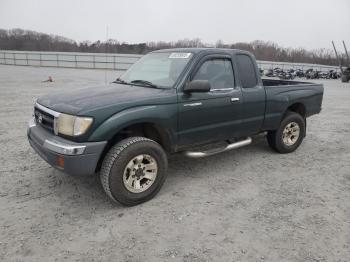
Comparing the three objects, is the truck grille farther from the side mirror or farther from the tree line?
the tree line

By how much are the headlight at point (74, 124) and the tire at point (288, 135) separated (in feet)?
11.4

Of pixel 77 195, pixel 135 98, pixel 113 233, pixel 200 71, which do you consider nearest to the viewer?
pixel 113 233

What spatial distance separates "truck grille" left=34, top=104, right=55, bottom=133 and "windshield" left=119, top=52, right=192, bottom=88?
131 centimetres

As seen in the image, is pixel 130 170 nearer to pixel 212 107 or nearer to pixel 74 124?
pixel 74 124

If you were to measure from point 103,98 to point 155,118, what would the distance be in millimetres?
646

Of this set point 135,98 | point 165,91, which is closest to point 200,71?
point 165,91

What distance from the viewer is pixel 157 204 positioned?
374 centimetres

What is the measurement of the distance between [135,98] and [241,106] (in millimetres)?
1777

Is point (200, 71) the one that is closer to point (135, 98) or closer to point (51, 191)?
point (135, 98)

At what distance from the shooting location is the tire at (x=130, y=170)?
344 centimetres

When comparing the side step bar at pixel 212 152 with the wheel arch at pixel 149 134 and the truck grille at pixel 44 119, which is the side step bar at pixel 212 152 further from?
the truck grille at pixel 44 119

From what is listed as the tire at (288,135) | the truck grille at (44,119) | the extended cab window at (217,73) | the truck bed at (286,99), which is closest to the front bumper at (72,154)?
the truck grille at (44,119)

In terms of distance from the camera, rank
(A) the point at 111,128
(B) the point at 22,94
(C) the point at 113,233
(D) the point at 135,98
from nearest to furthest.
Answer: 1. (C) the point at 113,233
2. (A) the point at 111,128
3. (D) the point at 135,98
4. (B) the point at 22,94

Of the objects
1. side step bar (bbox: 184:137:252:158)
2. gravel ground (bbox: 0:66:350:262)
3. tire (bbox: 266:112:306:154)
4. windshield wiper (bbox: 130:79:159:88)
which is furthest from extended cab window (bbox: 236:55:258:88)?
windshield wiper (bbox: 130:79:159:88)
